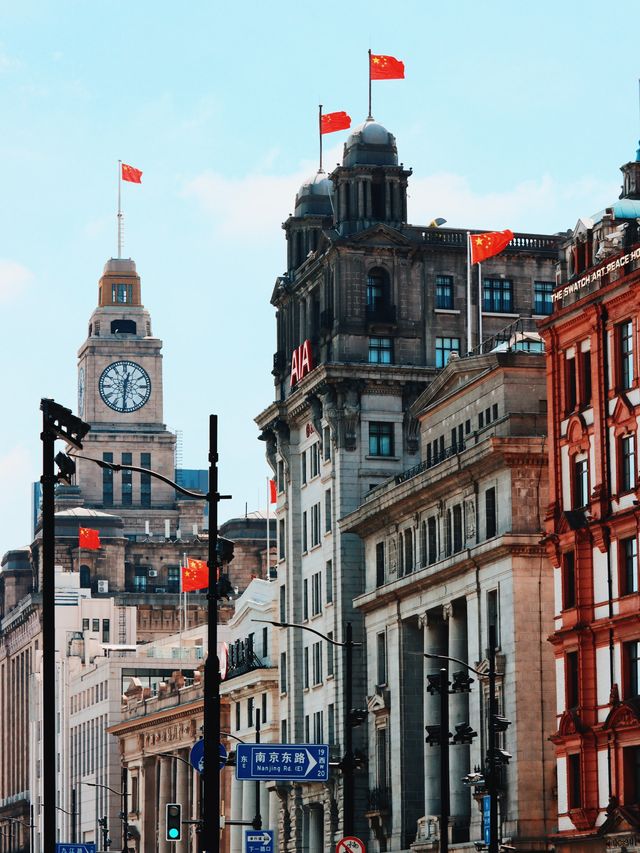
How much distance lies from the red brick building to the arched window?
3706 centimetres

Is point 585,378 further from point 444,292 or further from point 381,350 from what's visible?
point 444,292

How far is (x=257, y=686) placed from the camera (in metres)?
142

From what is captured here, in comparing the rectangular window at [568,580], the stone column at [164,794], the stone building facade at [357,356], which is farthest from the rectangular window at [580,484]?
the stone column at [164,794]

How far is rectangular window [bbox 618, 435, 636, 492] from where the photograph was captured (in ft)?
273

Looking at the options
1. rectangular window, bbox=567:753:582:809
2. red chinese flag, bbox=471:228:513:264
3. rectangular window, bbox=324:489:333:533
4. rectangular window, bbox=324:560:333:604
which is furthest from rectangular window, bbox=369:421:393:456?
rectangular window, bbox=567:753:582:809

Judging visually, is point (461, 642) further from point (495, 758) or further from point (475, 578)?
point (495, 758)

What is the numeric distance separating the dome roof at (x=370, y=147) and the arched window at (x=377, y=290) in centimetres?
644

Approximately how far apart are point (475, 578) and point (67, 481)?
6592 cm

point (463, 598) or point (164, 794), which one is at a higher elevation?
point (463, 598)

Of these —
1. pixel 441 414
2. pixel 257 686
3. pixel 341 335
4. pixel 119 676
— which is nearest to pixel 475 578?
pixel 441 414

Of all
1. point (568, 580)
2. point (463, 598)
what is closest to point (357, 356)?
point (463, 598)

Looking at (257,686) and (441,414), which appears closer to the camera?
(441,414)

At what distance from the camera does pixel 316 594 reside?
129 m

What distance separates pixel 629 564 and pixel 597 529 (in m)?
2.41
